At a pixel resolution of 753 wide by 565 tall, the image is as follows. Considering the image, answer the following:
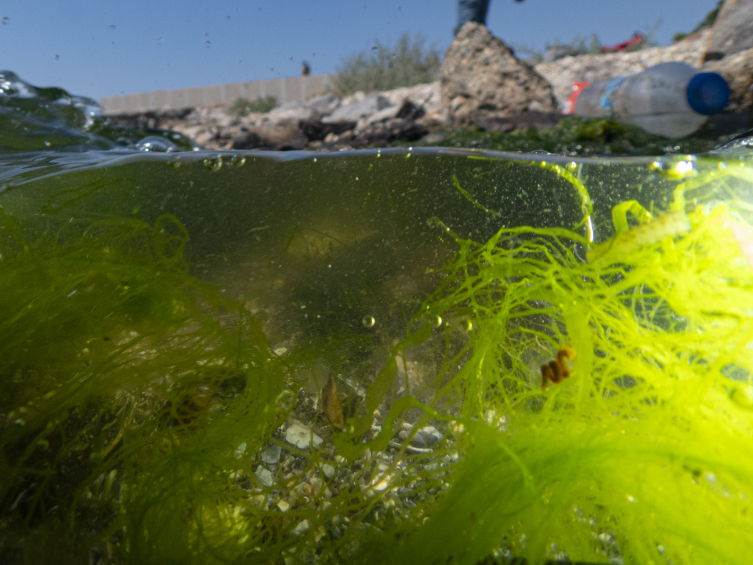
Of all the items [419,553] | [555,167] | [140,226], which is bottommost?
[419,553]

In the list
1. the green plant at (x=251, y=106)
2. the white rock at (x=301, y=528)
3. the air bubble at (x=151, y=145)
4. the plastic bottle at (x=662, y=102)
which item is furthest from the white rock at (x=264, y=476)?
the green plant at (x=251, y=106)

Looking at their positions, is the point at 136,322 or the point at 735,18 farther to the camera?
the point at 735,18

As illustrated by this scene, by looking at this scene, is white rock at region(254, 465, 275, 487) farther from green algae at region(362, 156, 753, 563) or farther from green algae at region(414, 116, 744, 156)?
green algae at region(414, 116, 744, 156)

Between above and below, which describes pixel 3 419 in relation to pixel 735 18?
below

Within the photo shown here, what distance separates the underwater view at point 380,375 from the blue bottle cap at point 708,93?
14.4 feet

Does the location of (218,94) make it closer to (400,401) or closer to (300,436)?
(300,436)

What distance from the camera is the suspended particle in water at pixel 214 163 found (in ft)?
5.51

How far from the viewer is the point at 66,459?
1.00 m

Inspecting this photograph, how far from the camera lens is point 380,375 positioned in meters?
1.03

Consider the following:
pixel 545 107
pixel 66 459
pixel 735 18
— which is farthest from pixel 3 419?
pixel 735 18

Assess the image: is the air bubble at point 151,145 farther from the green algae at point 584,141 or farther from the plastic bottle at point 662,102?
the plastic bottle at point 662,102

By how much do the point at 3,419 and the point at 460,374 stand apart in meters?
1.11

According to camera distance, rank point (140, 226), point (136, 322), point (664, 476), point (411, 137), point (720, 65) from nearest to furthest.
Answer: point (664, 476)
point (136, 322)
point (140, 226)
point (411, 137)
point (720, 65)

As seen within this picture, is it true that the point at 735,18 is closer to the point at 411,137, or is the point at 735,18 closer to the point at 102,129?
the point at 411,137
